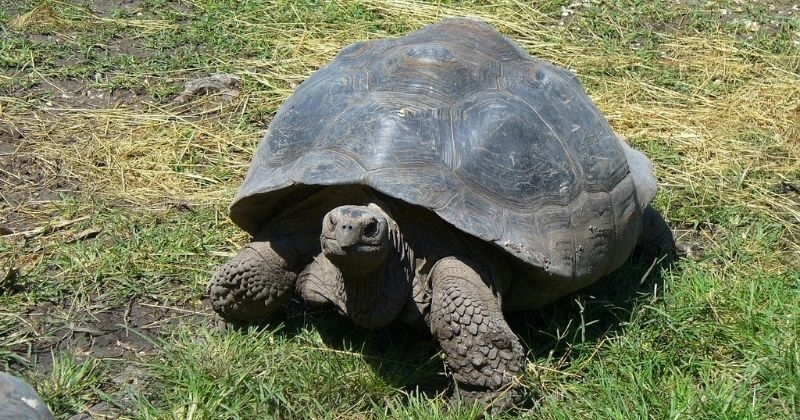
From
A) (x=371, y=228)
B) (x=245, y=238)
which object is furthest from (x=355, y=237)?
(x=245, y=238)

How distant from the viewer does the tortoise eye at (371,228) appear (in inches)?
126

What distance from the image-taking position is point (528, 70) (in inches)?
154

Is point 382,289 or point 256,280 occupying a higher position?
point 382,289

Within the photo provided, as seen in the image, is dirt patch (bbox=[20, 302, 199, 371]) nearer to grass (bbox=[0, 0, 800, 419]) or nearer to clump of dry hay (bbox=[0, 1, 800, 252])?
grass (bbox=[0, 0, 800, 419])

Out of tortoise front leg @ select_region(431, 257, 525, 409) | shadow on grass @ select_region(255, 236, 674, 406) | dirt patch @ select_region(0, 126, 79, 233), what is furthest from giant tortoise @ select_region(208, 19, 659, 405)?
dirt patch @ select_region(0, 126, 79, 233)

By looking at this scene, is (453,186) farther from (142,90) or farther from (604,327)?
(142,90)

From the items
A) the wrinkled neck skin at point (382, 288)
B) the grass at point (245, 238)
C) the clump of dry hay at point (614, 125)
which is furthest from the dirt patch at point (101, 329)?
the clump of dry hay at point (614, 125)

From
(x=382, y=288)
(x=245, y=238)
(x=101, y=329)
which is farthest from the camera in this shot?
(x=245, y=238)

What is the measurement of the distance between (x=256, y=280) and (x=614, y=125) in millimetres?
2864

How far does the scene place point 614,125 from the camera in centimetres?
578

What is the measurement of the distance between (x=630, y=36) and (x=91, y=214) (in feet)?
13.3

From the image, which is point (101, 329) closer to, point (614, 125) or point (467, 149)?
point (467, 149)

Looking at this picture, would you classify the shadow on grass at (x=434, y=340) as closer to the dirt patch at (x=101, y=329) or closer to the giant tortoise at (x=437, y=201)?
the giant tortoise at (x=437, y=201)

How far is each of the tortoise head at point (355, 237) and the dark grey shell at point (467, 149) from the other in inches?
6.6
